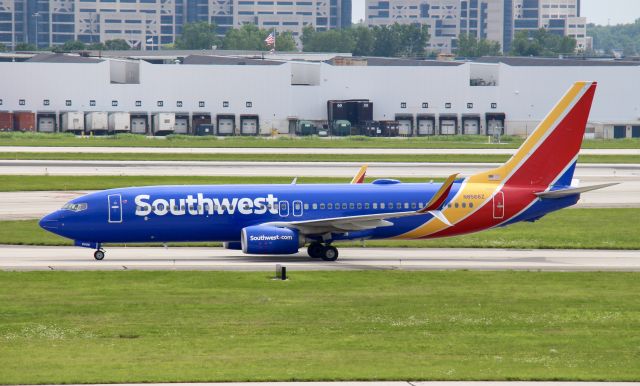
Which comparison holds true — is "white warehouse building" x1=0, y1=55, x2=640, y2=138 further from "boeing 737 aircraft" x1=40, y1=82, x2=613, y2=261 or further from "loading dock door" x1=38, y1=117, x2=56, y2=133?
"boeing 737 aircraft" x1=40, y1=82, x2=613, y2=261

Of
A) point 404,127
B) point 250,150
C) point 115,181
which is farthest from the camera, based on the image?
point 404,127

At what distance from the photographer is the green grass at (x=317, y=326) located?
28.9 metres

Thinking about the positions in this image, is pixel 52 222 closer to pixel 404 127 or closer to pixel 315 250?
pixel 315 250

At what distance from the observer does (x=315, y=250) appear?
5119 centimetres

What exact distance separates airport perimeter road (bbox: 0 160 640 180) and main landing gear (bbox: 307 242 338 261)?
1495 inches

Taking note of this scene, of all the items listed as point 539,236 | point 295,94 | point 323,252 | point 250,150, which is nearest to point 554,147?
point 539,236

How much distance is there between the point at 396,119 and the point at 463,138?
1928 centimetres

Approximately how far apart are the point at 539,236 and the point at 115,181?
113ft

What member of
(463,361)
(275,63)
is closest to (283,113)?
(275,63)

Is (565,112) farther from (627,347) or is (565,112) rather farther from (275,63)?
(275,63)

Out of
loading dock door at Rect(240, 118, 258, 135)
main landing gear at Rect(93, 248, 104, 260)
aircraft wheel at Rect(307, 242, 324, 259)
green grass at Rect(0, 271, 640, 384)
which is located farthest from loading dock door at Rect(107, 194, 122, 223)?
loading dock door at Rect(240, 118, 258, 135)

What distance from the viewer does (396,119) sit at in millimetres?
172000

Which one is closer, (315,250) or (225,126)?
(315,250)

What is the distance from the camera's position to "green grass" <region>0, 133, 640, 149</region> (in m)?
134
